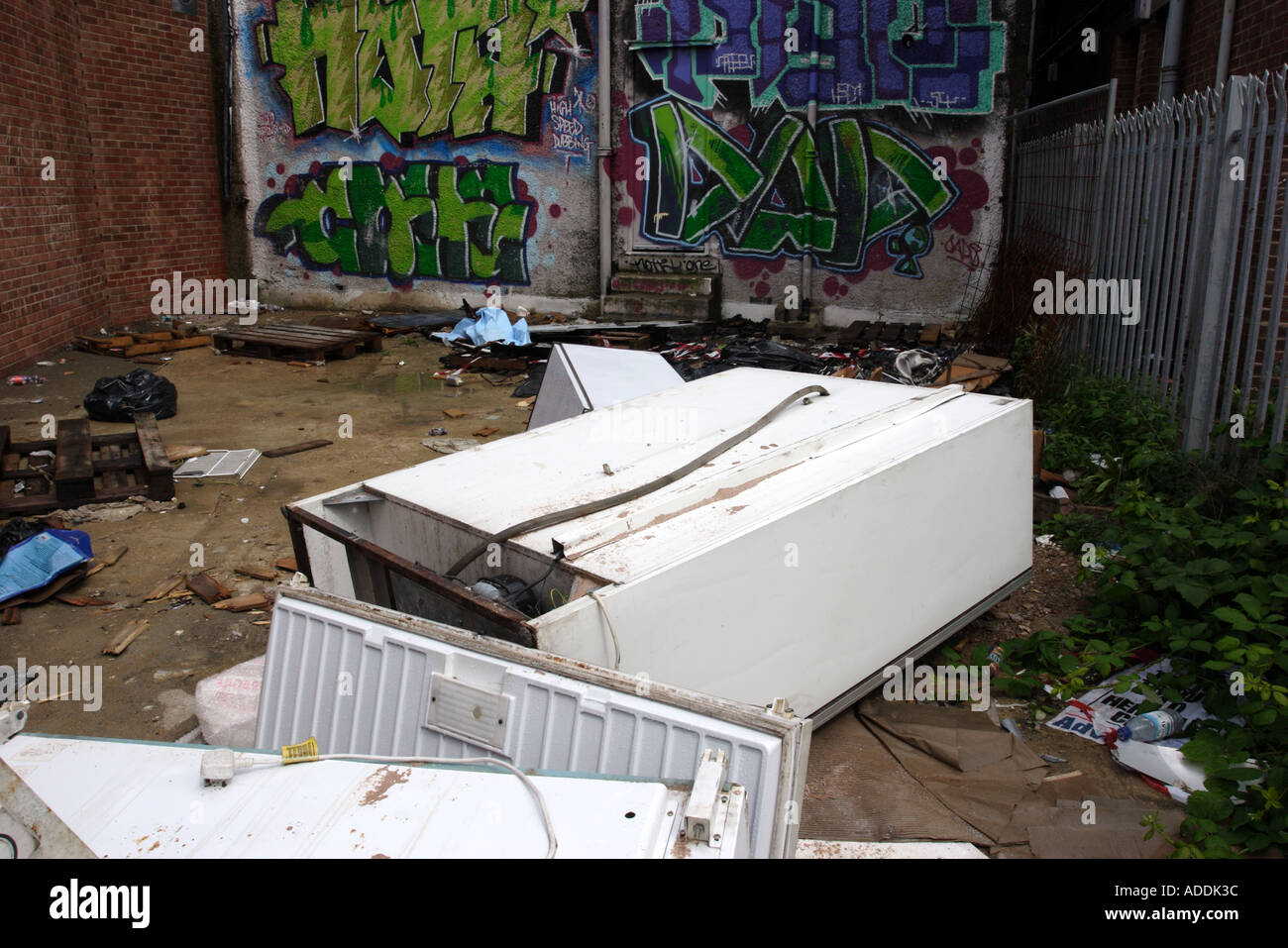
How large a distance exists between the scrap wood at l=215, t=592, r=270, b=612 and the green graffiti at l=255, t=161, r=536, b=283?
27.0ft

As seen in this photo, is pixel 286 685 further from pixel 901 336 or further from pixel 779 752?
pixel 901 336

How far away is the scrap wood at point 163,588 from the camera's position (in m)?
4.58

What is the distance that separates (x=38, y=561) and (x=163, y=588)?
0.59m

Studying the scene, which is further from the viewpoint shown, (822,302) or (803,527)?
(822,302)

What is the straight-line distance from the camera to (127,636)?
421 centimetres

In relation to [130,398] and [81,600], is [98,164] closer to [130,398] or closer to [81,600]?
[130,398]

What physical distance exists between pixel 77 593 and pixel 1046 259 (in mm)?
7092

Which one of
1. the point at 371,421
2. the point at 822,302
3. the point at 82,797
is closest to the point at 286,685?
the point at 82,797

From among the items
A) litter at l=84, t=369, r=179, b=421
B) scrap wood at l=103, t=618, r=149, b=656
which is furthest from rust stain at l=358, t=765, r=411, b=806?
litter at l=84, t=369, r=179, b=421

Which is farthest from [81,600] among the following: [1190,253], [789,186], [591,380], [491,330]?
[789,186]

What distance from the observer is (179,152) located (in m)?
11.6

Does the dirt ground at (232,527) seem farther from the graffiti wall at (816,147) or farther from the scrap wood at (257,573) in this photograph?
the graffiti wall at (816,147)

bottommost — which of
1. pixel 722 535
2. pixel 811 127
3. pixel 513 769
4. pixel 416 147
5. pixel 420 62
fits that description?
pixel 513 769

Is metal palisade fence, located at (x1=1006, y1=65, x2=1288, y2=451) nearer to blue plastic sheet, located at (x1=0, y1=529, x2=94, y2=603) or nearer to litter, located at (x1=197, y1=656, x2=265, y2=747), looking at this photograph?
litter, located at (x1=197, y1=656, x2=265, y2=747)
